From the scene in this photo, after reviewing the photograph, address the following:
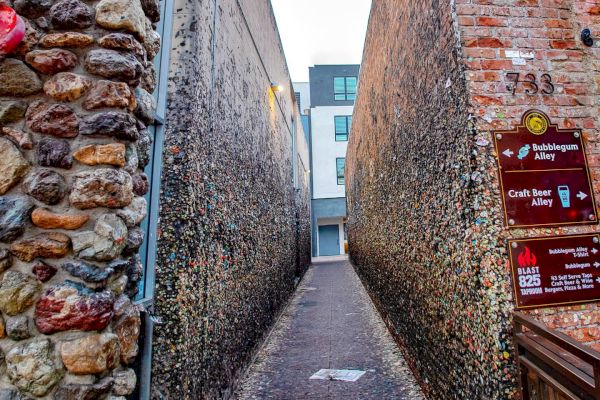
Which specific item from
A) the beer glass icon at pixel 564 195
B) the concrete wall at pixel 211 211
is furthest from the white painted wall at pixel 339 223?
the beer glass icon at pixel 564 195

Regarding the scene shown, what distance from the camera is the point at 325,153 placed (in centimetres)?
1931

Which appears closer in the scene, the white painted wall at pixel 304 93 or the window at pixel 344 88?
the window at pixel 344 88

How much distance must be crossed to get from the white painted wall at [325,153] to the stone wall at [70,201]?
18005 mm

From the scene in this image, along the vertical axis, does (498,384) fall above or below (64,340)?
below

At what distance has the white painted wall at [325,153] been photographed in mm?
A: 19328

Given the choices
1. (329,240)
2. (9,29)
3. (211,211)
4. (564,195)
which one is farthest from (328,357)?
(329,240)

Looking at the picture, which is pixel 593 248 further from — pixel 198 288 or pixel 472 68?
pixel 198 288

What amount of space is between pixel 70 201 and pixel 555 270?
8.39 feet

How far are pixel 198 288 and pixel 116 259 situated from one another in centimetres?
138

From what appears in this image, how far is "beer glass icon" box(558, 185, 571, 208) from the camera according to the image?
2.06 meters

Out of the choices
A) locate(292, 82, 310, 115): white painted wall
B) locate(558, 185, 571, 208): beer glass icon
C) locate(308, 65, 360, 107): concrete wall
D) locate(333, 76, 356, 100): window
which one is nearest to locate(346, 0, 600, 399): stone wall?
locate(558, 185, 571, 208): beer glass icon

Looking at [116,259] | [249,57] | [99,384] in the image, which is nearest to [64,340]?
[99,384]

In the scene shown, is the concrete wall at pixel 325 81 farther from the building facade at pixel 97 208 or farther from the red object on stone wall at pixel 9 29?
the red object on stone wall at pixel 9 29

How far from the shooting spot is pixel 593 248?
2037mm
